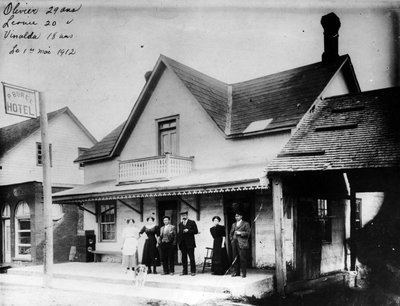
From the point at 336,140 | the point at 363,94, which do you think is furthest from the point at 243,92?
the point at 336,140

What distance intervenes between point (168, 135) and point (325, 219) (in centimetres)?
649

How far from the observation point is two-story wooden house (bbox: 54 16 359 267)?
1414 cm

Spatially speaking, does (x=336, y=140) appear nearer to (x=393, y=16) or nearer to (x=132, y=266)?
(x=393, y=16)

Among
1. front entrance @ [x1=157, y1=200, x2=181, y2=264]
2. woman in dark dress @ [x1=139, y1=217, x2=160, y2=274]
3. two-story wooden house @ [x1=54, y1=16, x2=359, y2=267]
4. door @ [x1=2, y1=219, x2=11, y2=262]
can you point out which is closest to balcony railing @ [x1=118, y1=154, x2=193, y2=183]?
two-story wooden house @ [x1=54, y1=16, x2=359, y2=267]

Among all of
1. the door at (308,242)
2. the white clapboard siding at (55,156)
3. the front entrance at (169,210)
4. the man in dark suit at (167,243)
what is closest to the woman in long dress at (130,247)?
the man in dark suit at (167,243)

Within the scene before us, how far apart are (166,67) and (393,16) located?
939cm

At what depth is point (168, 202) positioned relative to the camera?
16.4m

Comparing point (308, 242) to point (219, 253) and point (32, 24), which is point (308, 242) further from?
point (32, 24)

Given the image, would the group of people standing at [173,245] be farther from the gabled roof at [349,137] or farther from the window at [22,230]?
the window at [22,230]

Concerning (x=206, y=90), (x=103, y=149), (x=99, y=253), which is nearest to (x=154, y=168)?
(x=206, y=90)

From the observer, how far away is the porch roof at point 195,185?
1239 cm

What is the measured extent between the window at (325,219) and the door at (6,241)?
575 inches

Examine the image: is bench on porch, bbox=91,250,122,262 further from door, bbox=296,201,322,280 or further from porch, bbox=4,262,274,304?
door, bbox=296,201,322,280

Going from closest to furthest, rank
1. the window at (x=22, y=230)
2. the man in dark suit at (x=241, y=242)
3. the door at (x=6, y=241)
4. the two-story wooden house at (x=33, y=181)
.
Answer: the man in dark suit at (x=241, y=242) → the two-story wooden house at (x=33, y=181) → the window at (x=22, y=230) → the door at (x=6, y=241)
